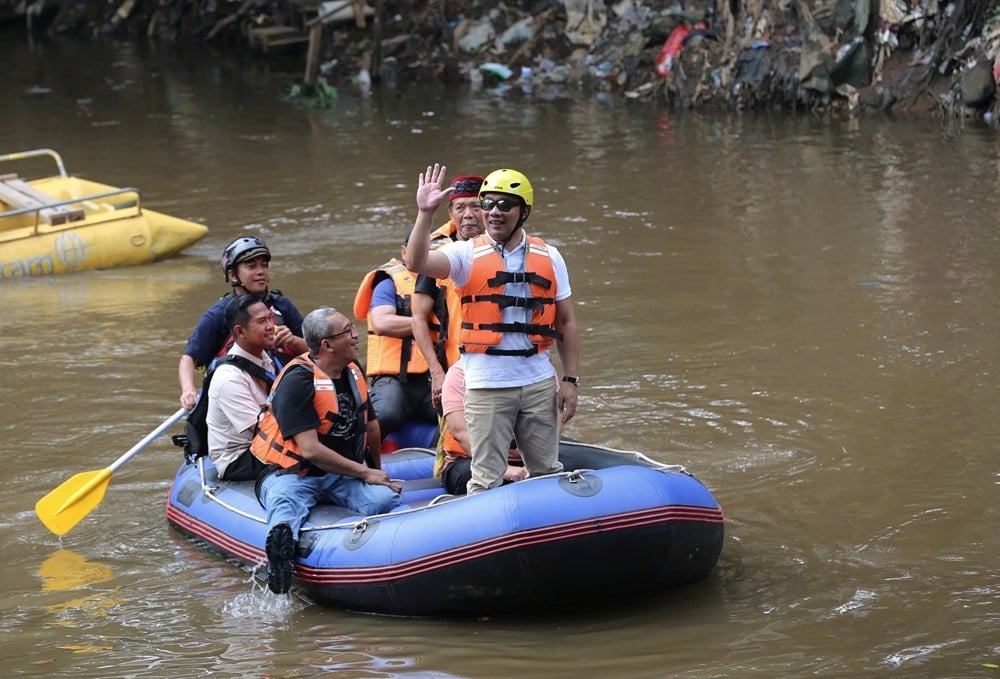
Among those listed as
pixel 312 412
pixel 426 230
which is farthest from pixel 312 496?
pixel 426 230

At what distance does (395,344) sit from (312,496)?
1410 millimetres

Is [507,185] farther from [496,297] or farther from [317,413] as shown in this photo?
[317,413]

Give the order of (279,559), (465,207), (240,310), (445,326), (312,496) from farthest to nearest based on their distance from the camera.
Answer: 1. (445,326)
2. (465,207)
3. (240,310)
4. (312,496)
5. (279,559)

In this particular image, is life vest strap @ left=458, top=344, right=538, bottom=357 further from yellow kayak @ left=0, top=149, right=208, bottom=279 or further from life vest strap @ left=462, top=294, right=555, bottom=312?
yellow kayak @ left=0, top=149, right=208, bottom=279

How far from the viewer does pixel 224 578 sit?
6.46 metres

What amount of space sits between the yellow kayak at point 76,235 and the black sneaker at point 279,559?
272 inches

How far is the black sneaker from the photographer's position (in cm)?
598

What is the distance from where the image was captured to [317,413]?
6.16 m

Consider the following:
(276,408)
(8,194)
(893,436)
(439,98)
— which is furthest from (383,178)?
(276,408)

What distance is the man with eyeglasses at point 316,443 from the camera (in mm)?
6113

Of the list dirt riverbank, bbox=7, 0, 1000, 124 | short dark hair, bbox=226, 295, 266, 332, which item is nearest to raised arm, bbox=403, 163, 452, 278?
short dark hair, bbox=226, 295, 266, 332

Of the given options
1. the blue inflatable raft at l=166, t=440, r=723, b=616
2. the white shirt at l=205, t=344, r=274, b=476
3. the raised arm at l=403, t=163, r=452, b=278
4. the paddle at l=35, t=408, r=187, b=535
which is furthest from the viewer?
the paddle at l=35, t=408, r=187, b=535

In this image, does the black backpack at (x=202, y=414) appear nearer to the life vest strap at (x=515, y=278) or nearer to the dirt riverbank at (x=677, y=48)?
the life vest strap at (x=515, y=278)

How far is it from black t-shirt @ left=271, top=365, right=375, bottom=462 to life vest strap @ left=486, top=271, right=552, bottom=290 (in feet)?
3.07
